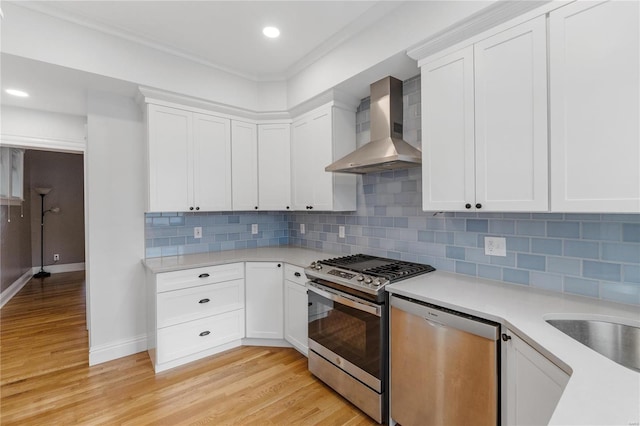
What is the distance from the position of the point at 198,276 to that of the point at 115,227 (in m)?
1.00

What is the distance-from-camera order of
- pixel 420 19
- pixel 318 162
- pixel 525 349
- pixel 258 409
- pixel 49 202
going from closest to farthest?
pixel 525 349 → pixel 420 19 → pixel 258 409 → pixel 318 162 → pixel 49 202

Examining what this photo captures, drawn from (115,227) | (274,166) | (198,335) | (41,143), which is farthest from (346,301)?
(41,143)

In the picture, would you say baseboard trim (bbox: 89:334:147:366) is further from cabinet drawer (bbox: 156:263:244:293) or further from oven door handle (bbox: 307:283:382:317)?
oven door handle (bbox: 307:283:382:317)

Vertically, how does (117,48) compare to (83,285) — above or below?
above

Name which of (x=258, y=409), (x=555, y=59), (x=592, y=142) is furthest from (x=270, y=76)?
(x=258, y=409)

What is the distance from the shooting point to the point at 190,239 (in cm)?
328

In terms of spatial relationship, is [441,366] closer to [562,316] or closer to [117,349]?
[562,316]

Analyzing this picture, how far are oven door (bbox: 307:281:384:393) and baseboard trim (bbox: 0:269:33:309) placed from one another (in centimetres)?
495

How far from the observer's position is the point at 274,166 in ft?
11.2

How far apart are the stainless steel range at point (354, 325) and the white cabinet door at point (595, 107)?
1.09m

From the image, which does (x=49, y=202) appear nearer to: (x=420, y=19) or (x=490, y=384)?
(x=420, y=19)

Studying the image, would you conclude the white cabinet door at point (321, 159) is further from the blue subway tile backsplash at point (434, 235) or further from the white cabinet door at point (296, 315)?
the white cabinet door at point (296, 315)

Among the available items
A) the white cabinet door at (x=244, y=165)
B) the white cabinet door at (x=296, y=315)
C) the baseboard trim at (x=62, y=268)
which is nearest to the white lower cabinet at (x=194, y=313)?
the white cabinet door at (x=296, y=315)

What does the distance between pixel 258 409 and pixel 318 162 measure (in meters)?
2.18
